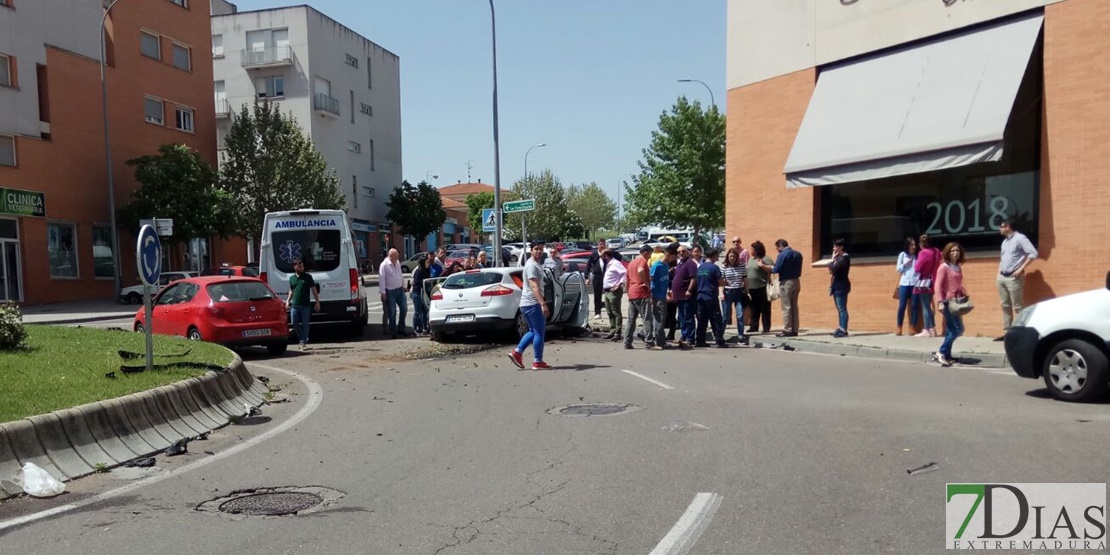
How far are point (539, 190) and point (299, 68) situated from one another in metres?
29.0

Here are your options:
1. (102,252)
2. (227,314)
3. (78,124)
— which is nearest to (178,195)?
(102,252)

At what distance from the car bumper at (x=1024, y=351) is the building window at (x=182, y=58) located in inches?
1563

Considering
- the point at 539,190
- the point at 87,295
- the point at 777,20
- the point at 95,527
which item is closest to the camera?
the point at 95,527

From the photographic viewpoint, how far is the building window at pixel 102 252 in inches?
1363

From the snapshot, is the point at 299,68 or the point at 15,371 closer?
the point at 15,371

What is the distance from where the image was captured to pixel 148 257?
349 inches

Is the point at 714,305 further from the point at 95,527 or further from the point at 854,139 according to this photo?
the point at 95,527

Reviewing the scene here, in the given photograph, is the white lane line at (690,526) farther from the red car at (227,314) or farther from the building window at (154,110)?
the building window at (154,110)

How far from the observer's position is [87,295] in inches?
1340

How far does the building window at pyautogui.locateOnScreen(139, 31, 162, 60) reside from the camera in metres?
37.4

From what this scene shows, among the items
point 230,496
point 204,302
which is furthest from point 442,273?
point 230,496

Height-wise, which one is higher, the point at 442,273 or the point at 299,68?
the point at 299,68

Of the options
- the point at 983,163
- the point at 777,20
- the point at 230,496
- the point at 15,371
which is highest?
the point at 777,20

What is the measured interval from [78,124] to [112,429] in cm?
3130
